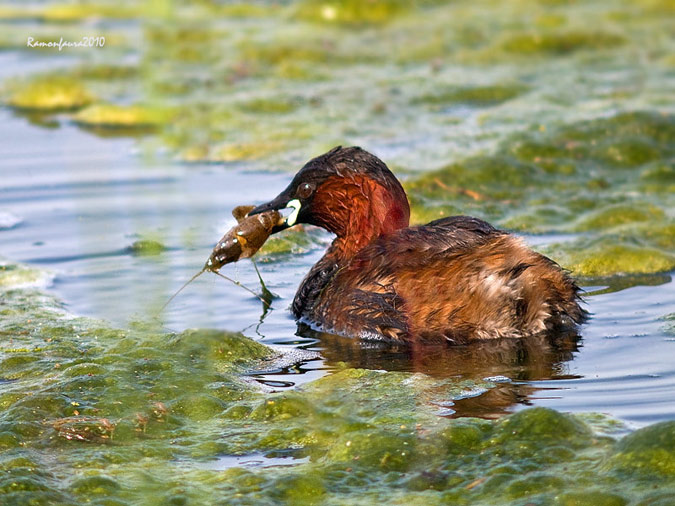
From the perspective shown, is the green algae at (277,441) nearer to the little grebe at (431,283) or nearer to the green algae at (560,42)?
the little grebe at (431,283)

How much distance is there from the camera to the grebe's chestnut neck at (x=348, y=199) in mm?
7102

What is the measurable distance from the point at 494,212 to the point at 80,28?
1038 centimetres

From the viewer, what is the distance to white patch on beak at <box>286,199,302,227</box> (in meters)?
7.29

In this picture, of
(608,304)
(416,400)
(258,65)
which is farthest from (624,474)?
(258,65)

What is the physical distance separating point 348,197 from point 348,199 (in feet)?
0.04

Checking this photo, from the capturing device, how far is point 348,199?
7.19m

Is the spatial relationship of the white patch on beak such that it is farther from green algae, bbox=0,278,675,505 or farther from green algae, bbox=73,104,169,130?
green algae, bbox=73,104,169,130

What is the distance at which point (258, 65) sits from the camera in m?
15.1

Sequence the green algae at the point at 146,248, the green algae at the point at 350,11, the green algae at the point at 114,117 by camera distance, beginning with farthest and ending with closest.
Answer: the green algae at the point at 350,11
the green algae at the point at 114,117
the green algae at the point at 146,248

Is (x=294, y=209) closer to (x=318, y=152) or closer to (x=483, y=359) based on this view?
(x=483, y=359)

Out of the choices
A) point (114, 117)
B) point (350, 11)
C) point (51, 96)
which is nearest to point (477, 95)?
point (114, 117)

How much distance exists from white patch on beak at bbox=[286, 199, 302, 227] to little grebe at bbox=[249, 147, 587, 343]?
0.35m

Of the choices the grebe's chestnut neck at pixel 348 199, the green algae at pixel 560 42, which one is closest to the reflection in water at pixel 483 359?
the grebe's chestnut neck at pixel 348 199

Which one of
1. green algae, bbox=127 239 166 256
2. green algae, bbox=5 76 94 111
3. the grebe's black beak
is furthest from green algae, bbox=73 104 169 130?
the grebe's black beak
